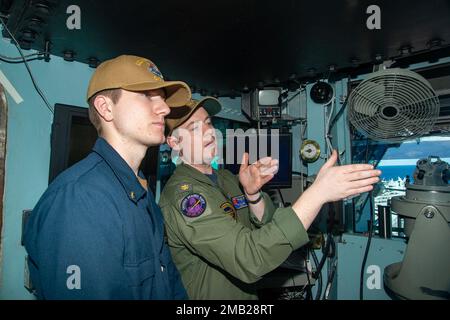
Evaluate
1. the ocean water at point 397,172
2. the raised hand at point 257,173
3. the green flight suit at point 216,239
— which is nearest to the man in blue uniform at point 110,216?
the green flight suit at point 216,239

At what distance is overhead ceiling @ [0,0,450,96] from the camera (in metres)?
1.49

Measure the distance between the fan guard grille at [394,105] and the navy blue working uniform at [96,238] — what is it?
169 cm

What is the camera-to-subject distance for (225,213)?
1516 millimetres

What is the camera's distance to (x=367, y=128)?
208 cm

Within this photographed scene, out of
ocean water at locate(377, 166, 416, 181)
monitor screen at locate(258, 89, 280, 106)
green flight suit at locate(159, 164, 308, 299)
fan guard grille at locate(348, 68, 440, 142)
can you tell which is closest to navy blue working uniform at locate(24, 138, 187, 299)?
green flight suit at locate(159, 164, 308, 299)

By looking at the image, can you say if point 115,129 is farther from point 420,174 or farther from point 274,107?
point 274,107

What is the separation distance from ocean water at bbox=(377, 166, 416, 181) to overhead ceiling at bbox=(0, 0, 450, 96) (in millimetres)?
1085

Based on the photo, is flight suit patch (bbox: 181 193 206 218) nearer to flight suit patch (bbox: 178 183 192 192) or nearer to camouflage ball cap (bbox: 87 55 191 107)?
flight suit patch (bbox: 178 183 192 192)

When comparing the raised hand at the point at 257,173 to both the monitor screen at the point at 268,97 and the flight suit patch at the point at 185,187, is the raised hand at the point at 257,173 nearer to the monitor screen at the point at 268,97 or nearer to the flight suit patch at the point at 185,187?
the flight suit patch at the point at 185,187

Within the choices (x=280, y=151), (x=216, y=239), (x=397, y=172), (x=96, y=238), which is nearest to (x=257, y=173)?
(x=216, y=239)

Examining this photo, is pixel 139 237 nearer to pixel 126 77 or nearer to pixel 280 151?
pixel 126 77

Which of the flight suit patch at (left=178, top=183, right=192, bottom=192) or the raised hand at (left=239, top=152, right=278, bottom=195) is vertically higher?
the raised hand at (left=239, top=152, right=278, bottom=195)

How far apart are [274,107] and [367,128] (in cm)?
129

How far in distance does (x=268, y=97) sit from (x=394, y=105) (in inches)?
58.2
